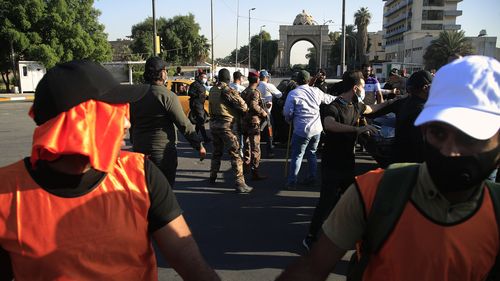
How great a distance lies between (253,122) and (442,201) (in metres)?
5.79

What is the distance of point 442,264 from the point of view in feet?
4.26

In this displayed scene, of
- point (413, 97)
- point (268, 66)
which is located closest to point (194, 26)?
point (268, 66)

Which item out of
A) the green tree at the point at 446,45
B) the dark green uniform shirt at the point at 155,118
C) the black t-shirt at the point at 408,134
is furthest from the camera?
the green tree at the point at 446,45

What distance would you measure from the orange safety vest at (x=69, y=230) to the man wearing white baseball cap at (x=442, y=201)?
558 mm

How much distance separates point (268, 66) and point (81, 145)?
108954 millimetres

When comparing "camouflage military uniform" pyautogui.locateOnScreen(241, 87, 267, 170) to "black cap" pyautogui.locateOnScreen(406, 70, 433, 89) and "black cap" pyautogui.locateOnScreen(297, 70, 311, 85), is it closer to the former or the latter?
"black cap" pyautogui.locateOnScreen(297, 70, 311, 85)

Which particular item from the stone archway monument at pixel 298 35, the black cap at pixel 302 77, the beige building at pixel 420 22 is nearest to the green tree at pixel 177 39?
the stone archway monument at pixel 298 35

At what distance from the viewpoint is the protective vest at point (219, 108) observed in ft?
21.4

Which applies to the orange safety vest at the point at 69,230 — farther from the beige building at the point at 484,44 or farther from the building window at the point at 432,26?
the building window at the point at 432,26

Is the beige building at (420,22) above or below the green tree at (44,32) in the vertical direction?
above

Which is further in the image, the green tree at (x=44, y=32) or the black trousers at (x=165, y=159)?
the green tree at (x=44, y=32)

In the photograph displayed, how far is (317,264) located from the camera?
4.78 feet

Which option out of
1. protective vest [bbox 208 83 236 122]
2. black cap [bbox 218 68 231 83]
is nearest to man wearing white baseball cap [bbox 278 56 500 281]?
protective vest [bbox 208 83 236 122]

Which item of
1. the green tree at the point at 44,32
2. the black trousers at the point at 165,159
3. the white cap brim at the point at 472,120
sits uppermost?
the green tree at the point at 44,32
